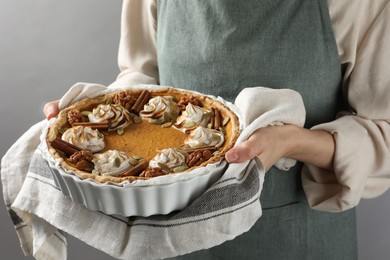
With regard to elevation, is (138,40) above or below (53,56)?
above

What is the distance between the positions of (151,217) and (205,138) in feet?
0.55

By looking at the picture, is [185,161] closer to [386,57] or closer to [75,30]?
[386,57]

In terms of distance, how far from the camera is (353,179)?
1.08 metres

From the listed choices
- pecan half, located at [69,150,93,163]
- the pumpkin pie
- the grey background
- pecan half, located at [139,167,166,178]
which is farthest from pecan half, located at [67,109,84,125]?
the grey background

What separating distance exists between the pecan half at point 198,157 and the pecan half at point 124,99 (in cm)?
22

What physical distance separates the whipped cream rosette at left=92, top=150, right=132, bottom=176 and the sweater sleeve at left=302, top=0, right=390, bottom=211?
39 cm

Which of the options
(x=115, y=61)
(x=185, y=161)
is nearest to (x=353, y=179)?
(x=185, y=161)

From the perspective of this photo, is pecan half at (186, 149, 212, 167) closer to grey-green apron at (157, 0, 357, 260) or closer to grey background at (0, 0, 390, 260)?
grey-green apron at (157, 0, 357, 260)

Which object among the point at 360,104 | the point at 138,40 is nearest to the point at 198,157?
the point at 360,104

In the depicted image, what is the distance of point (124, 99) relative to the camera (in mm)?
1093

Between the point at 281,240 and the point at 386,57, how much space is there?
42 centimetres

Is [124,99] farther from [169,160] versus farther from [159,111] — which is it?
[169,160]

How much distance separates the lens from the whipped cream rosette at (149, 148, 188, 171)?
0.90 meters

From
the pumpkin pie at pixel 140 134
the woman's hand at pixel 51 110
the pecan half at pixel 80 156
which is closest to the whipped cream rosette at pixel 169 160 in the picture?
the pumpkin pie at pixel 140 134
